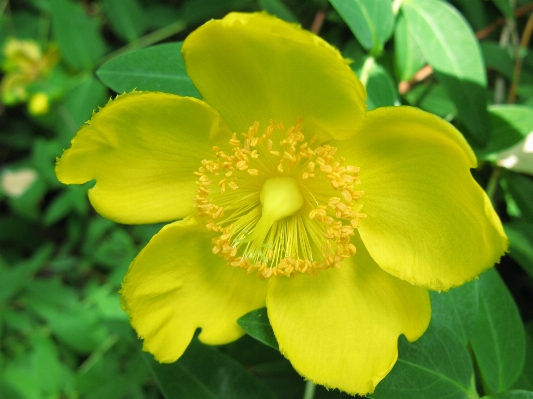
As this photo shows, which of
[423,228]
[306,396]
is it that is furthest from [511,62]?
[306,396]

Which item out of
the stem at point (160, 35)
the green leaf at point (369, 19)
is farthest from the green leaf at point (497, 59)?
the stem at point (160, 35)

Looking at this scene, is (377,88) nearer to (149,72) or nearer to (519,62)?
(149,72)

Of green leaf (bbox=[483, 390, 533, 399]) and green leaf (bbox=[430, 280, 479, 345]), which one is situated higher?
green leaf (bbox=[430, 280, 479, 345])

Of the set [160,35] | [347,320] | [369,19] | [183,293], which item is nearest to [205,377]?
[183,293]

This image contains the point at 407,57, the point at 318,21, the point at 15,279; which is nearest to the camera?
the point at 407,57

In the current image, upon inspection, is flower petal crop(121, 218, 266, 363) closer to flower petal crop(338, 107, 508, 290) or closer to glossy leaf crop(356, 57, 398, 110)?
flower petal crop(338, 107, 508, 290)

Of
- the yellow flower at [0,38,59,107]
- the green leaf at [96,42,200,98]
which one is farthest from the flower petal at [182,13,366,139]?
the yellow flower at [0,38,59,107]
